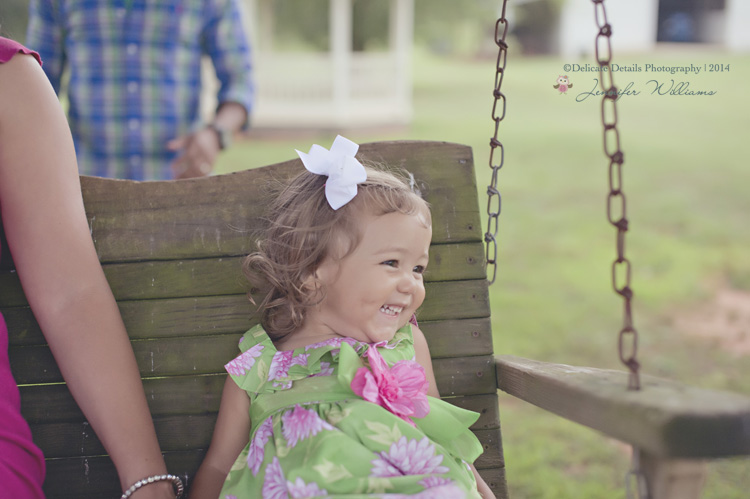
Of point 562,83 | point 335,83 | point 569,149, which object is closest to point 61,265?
point 562,83

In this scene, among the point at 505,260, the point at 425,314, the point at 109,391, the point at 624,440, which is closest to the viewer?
the point at 624,440

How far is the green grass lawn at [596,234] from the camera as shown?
3.45m

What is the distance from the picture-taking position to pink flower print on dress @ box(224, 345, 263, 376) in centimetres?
161

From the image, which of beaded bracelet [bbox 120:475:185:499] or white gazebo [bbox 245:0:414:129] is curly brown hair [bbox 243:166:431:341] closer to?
beaded bracelet [bbox 120:475:185:499]

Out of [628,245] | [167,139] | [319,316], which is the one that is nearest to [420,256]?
[319,316]

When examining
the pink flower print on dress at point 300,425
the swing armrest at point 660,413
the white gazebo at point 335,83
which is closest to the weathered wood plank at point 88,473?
the pink flower print on dress at point 300,425

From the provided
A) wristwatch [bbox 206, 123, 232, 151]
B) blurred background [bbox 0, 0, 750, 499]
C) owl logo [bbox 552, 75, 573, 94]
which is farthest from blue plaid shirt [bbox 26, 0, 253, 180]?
owl logo [bbox 552, 75, 573, 94]

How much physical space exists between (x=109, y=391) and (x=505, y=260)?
5.25 metres

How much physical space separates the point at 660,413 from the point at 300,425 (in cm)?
70

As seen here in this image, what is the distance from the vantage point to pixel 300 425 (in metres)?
1.47

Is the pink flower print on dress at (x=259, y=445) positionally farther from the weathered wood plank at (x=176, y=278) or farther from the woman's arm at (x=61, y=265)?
the weathered wood plank at (x=176, y=278)

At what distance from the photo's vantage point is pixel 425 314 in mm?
1834

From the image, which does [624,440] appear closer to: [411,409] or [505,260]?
[411,409]

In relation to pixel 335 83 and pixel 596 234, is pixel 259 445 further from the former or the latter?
pixel 335 83
